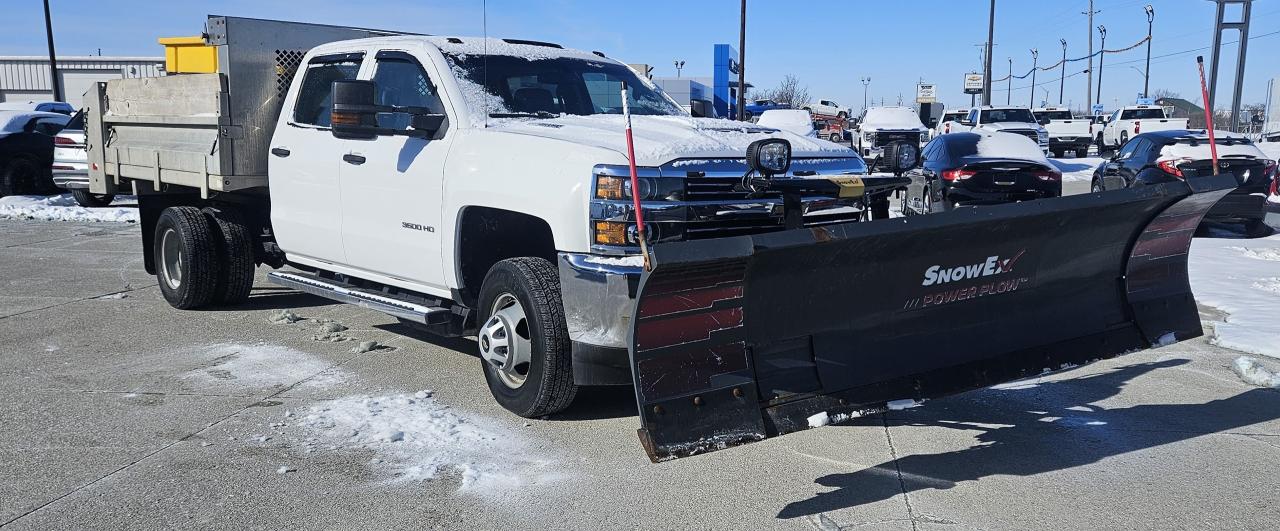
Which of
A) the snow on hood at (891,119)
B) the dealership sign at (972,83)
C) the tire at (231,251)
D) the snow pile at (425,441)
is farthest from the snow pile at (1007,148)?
the dealership sign at (972,83)

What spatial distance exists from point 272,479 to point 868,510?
97.5 inches

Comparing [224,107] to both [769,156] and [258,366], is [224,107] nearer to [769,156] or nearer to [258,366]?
[258,366]

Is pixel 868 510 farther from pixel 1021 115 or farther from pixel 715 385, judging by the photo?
pixel 1021 115

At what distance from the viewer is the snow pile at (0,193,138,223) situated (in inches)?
636

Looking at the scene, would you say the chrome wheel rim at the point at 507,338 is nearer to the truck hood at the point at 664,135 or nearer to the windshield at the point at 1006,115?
A: the truck hood at the point at 664,135

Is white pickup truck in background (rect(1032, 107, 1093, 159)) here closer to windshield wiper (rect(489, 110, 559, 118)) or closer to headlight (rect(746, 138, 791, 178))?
windshield wiper (rect(489, 110, 559, 118))

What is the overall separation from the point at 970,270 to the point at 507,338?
7.23ft

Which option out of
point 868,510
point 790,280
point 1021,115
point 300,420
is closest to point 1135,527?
point 868,510

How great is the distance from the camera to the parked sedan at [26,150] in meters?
18.8

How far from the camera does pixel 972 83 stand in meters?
74.5

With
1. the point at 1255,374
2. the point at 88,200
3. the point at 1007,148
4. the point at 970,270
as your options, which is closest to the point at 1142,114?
the point at 1007,148

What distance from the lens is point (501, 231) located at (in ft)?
18.6

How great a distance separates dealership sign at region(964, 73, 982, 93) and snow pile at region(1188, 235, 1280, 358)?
208ft

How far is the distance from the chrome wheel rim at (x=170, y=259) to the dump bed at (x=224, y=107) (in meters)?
0.44
